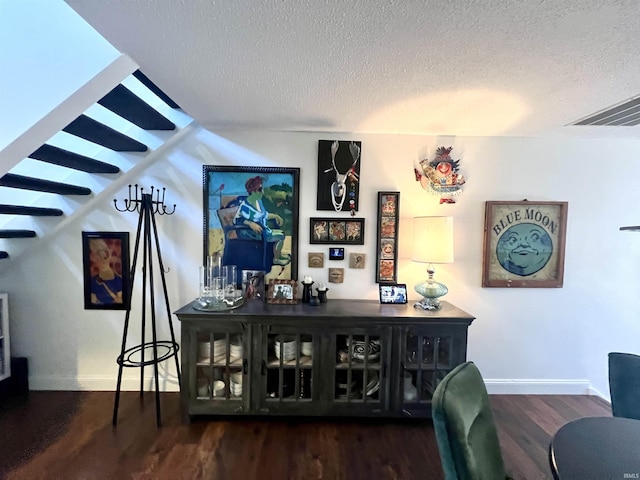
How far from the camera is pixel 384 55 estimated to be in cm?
146

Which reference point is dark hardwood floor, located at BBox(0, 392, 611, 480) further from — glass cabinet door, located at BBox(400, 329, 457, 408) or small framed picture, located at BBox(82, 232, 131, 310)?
small framed picture, located at BBox(82, 232, 131, 310)

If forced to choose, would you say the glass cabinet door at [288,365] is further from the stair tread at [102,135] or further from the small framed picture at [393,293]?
the stair tread at [102,135]

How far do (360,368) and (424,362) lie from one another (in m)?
0.46

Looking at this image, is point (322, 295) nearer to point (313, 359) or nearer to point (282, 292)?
point (282, 292)

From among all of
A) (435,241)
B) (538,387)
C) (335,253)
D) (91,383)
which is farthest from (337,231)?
(91,383)

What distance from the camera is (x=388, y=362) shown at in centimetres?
222

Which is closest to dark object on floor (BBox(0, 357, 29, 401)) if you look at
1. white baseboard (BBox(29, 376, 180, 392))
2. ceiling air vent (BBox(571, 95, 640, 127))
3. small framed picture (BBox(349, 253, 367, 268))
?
white baseboard (BBox(29, 376, 180, 392))

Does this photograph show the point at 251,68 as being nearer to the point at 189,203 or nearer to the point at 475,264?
the point at 189,203

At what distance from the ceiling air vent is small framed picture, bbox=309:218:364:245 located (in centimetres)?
175

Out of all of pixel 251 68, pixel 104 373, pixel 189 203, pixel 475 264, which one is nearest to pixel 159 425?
pixel 104 373

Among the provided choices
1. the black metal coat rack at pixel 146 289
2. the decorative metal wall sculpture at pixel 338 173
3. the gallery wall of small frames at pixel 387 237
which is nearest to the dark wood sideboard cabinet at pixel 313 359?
the black metal coat rack at pixel 146 289

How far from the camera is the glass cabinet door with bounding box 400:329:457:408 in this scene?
223 centimetres

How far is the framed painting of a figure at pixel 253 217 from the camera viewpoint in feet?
8.48

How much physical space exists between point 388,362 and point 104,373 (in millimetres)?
2340
